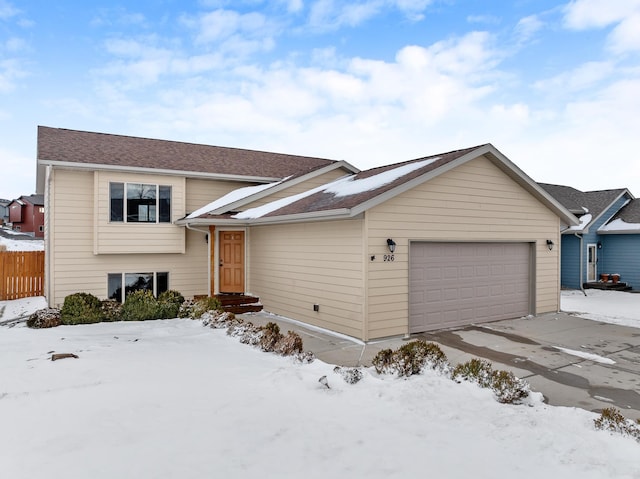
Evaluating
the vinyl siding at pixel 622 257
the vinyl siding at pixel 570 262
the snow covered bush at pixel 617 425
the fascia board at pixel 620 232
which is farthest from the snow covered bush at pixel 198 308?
the vinyl siding at pixel 622 257

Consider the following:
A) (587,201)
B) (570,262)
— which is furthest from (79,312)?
(587,201)

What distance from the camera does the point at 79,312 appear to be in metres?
9.26

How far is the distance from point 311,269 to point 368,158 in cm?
2056

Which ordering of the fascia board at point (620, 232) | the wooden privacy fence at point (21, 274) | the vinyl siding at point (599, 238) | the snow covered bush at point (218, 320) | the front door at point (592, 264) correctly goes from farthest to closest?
the front door at point (592, 264)
the vinyl siding at point (599, 238)
the fascia board at point (620, 232)
the wooden privacy fence at point (21, 274)
the snow covered bush at point (218, 320)

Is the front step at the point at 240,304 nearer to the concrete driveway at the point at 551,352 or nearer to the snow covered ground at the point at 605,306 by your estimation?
the concrete driveway at the point at 551,352

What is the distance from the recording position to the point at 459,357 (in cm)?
694

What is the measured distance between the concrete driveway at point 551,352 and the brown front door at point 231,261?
2.32 m

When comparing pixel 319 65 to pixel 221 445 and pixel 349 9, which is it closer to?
pixel 349 9

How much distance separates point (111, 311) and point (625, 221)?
2106cm

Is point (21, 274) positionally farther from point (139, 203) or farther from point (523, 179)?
point (523, 179)

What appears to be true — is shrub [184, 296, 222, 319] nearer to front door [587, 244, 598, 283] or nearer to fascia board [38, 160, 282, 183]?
fascia board [38, 160, 282, 183]

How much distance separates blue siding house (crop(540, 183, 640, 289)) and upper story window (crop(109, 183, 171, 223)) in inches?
634

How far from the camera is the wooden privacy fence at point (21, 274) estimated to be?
1276 centimetres

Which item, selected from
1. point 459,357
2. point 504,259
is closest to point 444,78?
point 504,259
